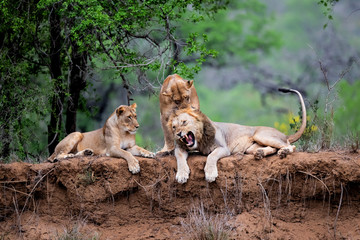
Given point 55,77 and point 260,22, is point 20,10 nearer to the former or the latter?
point 55,77

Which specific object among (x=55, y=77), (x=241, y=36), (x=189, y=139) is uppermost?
(x=241, y=36)

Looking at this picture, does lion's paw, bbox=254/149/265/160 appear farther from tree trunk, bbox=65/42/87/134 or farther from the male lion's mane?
tree trunk, bbox=65/42/87/134

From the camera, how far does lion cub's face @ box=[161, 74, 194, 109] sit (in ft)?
29.2

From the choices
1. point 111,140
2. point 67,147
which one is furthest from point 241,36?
point 111,140

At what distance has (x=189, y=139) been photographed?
25.7ft

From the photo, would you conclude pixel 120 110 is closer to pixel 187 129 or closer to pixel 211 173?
pixel 187 129

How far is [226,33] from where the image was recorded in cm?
2536

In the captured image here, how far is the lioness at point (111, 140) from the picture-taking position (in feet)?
27.5

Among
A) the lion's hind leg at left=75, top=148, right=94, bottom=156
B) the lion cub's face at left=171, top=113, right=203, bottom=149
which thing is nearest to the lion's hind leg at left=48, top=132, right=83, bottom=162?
the lion's hind leg at left=75, top=148, right=94, bottom=156

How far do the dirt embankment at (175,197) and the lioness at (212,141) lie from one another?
0.48 feet

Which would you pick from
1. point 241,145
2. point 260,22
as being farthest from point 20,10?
point 260,22

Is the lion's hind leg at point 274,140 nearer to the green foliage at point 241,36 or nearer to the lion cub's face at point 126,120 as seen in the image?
the lion cub's face at point 126,120

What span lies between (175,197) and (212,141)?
2.96 feet

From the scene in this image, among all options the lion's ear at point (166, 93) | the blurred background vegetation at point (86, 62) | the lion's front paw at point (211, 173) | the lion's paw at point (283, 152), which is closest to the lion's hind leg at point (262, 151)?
the lion's paw at point (283, 152)
